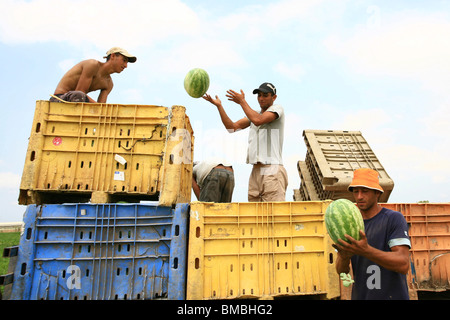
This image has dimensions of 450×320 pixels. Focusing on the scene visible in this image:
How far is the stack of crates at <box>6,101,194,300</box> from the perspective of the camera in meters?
3.39

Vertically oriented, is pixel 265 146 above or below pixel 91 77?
below

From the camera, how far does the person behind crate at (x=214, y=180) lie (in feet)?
17.4

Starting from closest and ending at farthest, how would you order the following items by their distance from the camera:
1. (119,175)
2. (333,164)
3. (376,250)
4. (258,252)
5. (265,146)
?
(376,250)
(258,252)
(119,175)
(265,146)
(333,164)

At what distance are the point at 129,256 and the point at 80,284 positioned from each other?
0.59 metres

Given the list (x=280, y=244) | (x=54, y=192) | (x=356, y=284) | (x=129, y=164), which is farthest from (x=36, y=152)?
(x=356, y=284)

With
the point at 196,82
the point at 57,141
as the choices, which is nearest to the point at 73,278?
the point at 57,141

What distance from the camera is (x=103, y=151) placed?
12.8 ft

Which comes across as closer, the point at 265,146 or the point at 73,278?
the point at 73,278

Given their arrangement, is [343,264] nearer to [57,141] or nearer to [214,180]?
[214,180]

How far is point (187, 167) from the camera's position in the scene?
177 inches

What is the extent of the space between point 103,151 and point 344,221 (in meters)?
2.94

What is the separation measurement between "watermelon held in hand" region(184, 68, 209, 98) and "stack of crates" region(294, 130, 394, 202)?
7.67 feet

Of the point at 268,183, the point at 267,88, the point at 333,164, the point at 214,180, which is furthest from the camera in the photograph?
the point at 333,164

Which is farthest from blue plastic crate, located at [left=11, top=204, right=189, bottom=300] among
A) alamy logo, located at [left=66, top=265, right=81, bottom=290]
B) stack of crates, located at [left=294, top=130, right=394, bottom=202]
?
stack of crates, located at [left=294, top=130, right=394, bottom=202]
